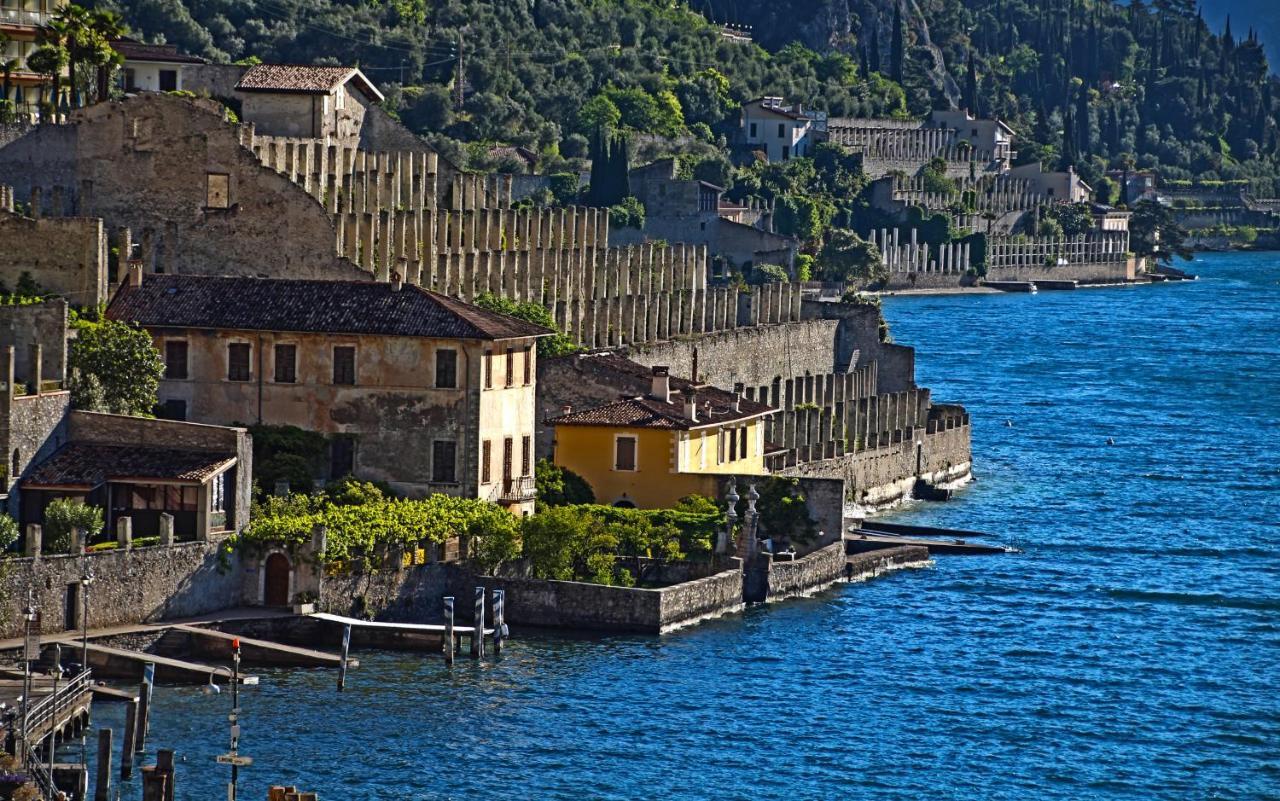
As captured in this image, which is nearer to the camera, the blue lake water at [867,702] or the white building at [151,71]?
the blue lake water at [867,702]

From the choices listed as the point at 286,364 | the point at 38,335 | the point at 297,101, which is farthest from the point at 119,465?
the point at 297,101

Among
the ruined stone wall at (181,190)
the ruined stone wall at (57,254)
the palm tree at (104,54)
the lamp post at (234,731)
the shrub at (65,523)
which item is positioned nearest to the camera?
the lamp post at (234,731)

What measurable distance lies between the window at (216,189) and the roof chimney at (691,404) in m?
15.8

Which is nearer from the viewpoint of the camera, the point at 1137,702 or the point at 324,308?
the point at 1137,702

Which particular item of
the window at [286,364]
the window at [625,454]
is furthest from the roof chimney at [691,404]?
the window at [286,364]

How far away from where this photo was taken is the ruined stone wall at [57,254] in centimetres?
9106

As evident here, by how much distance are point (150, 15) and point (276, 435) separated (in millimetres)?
118019

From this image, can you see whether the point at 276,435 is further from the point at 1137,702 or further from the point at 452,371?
the point at 1137,702

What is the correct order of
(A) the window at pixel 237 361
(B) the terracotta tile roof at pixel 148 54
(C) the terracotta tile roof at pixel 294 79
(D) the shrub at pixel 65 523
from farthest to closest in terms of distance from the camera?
(B) the terracotta tile roof at pixel 148 54, (C) the terracotta tile roof at pixel 294 79, (A) the window at pixel 237 361, (D) the shrub at pixel 65 523

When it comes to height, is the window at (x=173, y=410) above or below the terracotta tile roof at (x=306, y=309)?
below

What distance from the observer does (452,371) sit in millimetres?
85000

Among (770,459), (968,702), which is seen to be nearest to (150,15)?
(770,459)

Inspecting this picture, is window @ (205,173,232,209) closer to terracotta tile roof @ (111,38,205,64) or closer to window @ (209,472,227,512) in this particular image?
window @ (209,472,227,512)

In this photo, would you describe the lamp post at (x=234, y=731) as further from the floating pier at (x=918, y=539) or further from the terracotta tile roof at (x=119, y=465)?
the floating pier at (x=918, y=539)
